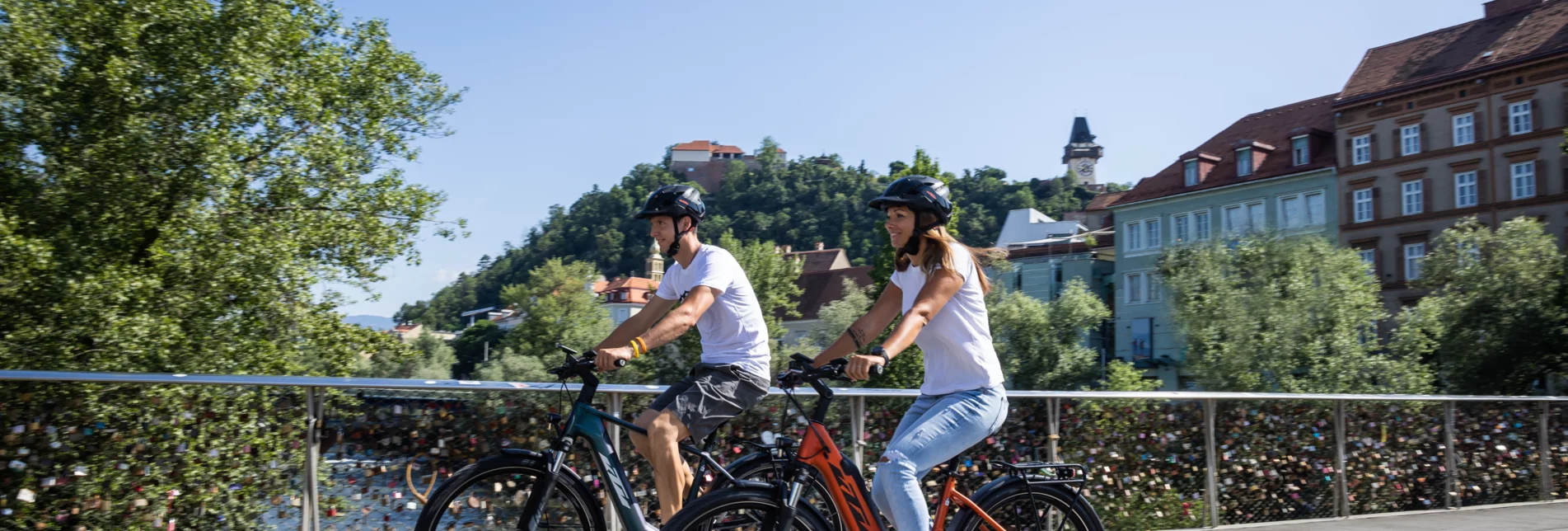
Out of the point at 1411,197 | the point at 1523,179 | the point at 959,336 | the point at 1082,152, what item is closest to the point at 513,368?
the point at 1411,197

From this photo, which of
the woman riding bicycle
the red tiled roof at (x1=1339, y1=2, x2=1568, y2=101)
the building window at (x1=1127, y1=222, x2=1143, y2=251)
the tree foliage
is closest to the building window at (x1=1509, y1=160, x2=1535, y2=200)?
the red tiled roof at (x1=1339, y1=2, x2=1568, y2=101)

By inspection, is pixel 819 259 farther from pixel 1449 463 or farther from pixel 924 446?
pixel 924 446

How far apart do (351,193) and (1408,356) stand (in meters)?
32.9

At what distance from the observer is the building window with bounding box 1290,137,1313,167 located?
5422 cm

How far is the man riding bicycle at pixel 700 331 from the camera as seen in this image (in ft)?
16.1

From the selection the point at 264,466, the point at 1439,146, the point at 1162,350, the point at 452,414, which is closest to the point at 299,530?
the point at 264,466

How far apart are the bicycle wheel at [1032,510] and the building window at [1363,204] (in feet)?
167

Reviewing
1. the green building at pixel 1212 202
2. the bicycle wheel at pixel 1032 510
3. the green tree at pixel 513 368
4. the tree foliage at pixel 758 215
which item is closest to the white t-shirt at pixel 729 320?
the bicycle wheel at pixel 1032 510

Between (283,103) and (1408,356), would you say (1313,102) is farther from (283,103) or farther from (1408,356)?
(283,103)

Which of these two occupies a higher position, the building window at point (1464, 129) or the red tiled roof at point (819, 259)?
the building window at point (1464, 129)

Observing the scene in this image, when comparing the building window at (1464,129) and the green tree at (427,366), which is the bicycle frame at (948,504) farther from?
the building window at (1464,129)

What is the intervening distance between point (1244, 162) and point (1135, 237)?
6977 millimetres

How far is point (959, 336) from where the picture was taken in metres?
A: 4.50

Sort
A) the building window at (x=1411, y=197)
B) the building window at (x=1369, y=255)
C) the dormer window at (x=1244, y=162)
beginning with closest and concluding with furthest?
1. the building window at (x=1411, y=197)
2. the building window at (x=1369, y=255)
3. the dormer window at (x=1244, y=162)
